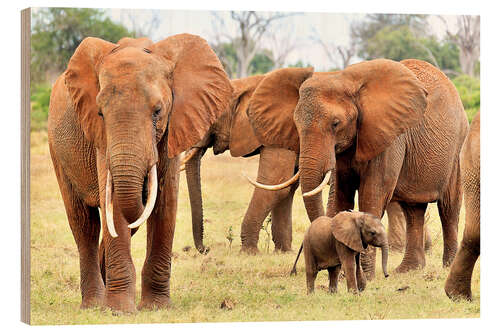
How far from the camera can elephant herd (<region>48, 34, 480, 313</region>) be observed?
7520mm

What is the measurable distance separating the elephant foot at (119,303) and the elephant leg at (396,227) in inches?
136

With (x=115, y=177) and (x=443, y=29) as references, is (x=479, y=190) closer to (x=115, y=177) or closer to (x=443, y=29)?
(x=443, y=29)

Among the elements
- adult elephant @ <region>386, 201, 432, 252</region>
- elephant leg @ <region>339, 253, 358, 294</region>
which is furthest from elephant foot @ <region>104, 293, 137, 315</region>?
adult elephant @ <region>386, 201, 432, 252</region>

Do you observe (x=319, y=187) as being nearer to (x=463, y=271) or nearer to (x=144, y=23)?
(x=463, y=271)

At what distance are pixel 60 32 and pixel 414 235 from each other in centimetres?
352

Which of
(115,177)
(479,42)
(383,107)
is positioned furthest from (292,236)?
(115,177)

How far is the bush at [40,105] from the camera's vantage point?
8.36 m

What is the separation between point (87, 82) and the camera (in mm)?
7871

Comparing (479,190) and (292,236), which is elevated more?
(479,190)

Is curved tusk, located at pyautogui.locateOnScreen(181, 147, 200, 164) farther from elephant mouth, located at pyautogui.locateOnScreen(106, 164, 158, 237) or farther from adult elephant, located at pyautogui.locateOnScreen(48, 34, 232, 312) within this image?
elephant mouth, located at pyautogui.locateOnScreen(106, 164, 158, 237)

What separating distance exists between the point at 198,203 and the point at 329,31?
6.58 feet

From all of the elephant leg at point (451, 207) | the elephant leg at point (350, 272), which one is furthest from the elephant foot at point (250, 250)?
the elephant leg at point (451, 207)

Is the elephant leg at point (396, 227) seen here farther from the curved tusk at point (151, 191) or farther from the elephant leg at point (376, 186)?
the curved tusk at point (151, 191)

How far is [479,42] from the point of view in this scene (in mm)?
9539
